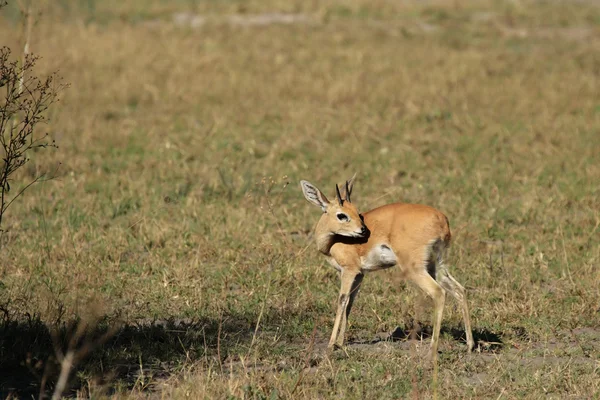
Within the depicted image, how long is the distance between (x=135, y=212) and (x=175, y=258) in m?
1.63

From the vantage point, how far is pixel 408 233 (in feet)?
21.1

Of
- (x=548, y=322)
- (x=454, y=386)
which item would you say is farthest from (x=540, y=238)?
(x=454, y=386)

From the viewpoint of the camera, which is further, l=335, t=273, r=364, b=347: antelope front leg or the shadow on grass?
l=335, t=273, r=364, b=347: antelope front leg

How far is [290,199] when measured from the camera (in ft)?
34.6

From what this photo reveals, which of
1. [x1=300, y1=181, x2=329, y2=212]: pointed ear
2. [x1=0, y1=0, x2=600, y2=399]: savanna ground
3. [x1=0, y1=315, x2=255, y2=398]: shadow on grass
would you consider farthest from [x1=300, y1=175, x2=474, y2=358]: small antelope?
[x1=0, y1=315, x2=255, y2=398]: shadow on grass

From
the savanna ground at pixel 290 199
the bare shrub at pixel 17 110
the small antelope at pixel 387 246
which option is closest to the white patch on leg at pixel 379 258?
the small antelope at pixel 387 246

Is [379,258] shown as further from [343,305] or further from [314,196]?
[314,196]

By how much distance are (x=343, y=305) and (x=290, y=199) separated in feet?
13.3

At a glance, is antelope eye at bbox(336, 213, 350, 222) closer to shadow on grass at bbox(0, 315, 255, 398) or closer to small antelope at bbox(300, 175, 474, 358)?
small antelope at bbox(300, 175, 474, 358)

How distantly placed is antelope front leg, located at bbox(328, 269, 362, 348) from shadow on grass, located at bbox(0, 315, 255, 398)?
656 millimetres

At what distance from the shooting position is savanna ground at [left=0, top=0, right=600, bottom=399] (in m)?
6.16

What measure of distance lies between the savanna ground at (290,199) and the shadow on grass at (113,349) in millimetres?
23

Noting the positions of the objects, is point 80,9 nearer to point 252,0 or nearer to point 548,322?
point 252,0

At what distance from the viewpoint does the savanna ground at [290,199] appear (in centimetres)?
616
